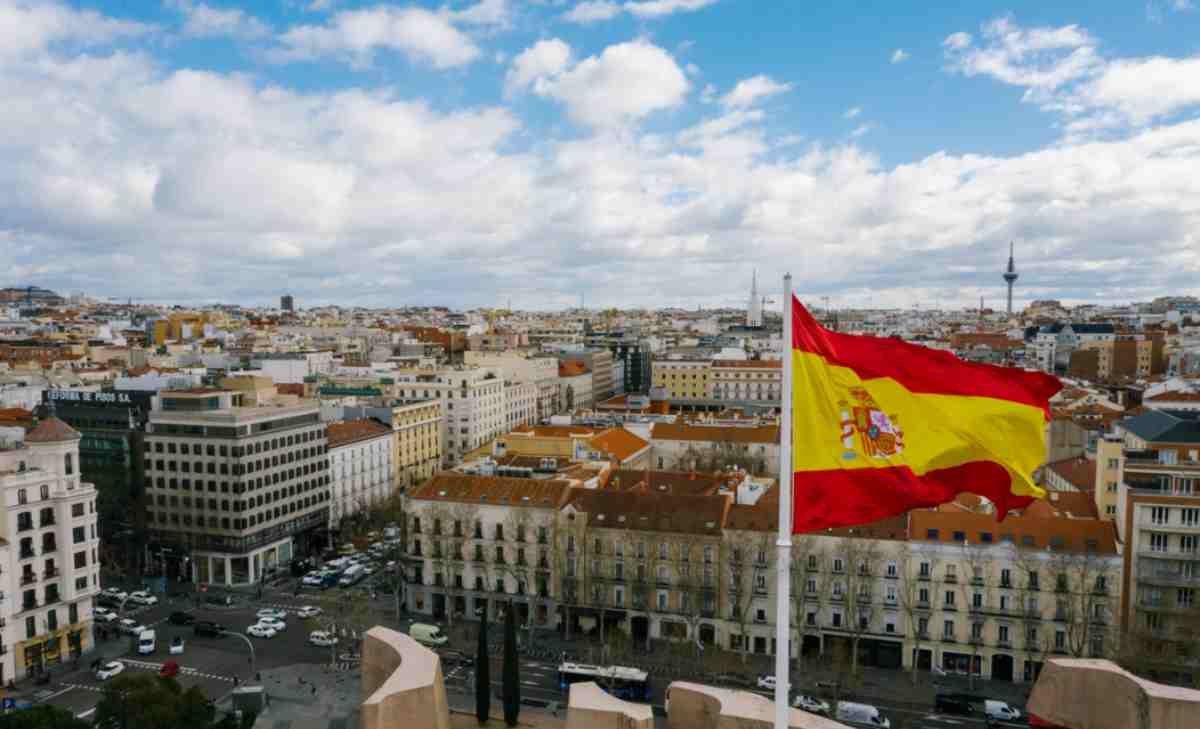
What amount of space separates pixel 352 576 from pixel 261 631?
1239cm

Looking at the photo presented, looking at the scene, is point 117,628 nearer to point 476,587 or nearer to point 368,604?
point 368,604

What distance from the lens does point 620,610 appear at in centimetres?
5869

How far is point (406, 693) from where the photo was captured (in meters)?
24.4

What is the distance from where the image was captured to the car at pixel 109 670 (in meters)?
52.1

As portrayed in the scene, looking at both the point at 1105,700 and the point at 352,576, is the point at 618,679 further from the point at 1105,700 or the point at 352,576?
the point at 352,576

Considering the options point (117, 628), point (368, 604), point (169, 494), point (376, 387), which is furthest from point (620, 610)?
point (376, 387)

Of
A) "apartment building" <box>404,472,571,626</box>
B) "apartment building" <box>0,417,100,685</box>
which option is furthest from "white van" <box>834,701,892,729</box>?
"apartment building" <box>0,417,100,685</box>

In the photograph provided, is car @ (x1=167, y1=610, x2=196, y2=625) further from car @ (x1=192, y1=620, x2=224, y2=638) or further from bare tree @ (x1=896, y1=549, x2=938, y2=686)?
bare tree @ (x1=896, y1=549, x2=938, y2=686)

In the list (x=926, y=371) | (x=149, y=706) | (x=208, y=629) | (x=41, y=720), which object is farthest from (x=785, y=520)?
(x=208, y=629)

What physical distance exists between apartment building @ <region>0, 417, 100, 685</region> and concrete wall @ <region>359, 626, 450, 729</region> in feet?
118

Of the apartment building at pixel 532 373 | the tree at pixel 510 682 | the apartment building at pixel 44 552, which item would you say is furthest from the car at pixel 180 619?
the apartment building at pixel 532 373

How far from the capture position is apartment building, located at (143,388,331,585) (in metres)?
71.1

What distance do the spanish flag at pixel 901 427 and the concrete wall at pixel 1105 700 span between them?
1373 centimetres

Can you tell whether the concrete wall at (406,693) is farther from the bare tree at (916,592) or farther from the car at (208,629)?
the car at (208,629)
